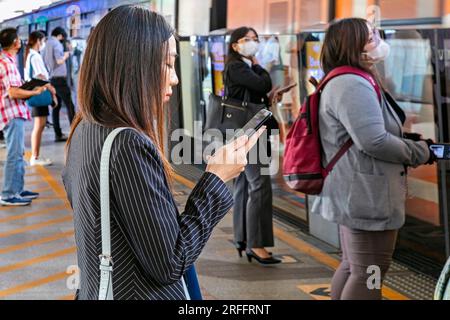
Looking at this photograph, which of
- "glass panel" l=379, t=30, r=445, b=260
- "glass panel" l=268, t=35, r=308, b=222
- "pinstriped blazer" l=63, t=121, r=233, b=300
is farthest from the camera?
"glass panel" l=268, t=35, r=308, b=222

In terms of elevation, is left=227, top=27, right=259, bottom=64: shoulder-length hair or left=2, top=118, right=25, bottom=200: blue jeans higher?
left=227, top=27, right=259, bottom=64: shoulder-length hair

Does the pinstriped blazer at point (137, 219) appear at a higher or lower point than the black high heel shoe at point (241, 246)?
higher

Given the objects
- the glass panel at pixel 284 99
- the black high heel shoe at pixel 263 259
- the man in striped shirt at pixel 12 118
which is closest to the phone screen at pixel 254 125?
the black high heel shoe at pixel 263 259

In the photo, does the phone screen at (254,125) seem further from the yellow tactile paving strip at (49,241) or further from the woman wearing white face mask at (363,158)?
Result: the yellow tactile paving strip at (49,241)

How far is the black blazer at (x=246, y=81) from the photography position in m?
4.98

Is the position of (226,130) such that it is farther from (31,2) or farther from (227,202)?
(31,2)

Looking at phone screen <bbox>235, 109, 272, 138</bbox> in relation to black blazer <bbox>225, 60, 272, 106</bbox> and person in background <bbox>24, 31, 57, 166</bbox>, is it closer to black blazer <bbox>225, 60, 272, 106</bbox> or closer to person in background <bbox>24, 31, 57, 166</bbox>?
black blazer <bbox>225, 60, 272, 106</bbox>

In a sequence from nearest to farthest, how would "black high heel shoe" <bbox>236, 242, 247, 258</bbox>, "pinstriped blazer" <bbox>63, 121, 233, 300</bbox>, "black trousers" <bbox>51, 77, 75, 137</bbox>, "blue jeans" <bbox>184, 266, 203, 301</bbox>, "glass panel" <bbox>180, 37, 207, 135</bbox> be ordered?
"pinstriped blazer" <bbox>63, 121, 233, 300</bbox> < "blue jeans" <bbox>184, 266, 203, 301</bbox> < "black high heel shoe" <bbox>236, 242, 247, 258</bbox> < "glass panel" <bbox>180, 37, 207, 135</bbox> < "black trousers" <bbox>51, 77, 75, 137</bbox>

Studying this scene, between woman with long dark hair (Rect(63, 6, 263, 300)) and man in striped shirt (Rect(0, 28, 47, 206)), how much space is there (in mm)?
5480

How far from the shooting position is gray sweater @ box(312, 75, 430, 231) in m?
3.21

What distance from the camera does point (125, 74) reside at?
178 centimetres

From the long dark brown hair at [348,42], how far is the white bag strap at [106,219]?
1.82m

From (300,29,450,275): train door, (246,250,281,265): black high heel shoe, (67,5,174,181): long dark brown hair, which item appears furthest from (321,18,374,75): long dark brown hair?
(246,250,281,265): black high heel shoe

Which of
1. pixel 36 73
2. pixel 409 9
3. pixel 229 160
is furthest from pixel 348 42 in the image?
pixel 36 73
